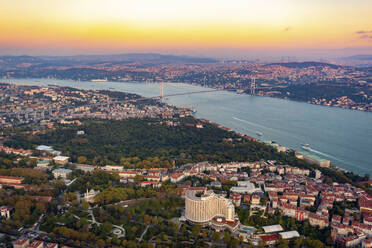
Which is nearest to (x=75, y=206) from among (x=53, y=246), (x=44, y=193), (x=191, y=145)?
(x=44, y=193)

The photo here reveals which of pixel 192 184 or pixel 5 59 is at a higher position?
pixel 5 59

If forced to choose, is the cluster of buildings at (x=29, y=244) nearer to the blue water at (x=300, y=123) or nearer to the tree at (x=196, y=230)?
the tree at (x=196, y=230)

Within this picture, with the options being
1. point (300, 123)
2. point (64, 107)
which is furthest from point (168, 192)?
point (64, 107)

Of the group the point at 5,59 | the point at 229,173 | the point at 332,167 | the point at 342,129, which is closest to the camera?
the point at 229,173

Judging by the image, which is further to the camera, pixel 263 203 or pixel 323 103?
pixel 323 103

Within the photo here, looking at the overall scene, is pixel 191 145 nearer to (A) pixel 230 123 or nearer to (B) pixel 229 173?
(B) pixel 229 173

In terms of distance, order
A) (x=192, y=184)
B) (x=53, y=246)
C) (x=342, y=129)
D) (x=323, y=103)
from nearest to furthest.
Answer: (x=53, y=246)
(x=192, y=184)
(x=342, y=129)
(x=323, y=103)
